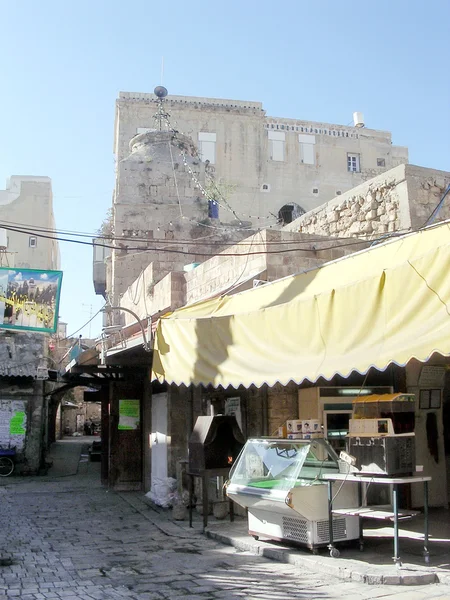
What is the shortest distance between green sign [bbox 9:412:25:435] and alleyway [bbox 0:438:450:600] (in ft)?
28.9

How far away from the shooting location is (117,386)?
15906 millimetres

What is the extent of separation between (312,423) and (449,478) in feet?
10.7

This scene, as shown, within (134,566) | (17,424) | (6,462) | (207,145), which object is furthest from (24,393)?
(207,145)

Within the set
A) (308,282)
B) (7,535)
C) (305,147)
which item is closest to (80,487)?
(7,535)

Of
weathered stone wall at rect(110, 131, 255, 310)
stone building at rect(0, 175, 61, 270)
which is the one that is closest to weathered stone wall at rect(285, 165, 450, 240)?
weathered stone wall at rect(110, 131, 255, 310)

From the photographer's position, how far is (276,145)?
3859 centimetres

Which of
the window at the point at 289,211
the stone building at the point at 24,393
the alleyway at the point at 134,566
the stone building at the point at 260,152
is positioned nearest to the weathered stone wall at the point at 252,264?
the alleyway at the point at 134,566

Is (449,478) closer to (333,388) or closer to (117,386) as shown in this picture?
(333,388)

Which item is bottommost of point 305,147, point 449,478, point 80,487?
point 80,487

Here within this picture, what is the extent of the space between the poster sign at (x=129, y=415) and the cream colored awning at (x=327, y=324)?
21.4 feet

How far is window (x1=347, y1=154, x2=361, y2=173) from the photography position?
4047 cm

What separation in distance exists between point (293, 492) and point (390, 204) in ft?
20.4

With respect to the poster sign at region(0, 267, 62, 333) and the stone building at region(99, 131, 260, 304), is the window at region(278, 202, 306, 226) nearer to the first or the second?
the stone building at region(99, 131, 260, 304)

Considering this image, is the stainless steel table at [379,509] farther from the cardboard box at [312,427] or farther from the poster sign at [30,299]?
the poster sign at [30,299]
